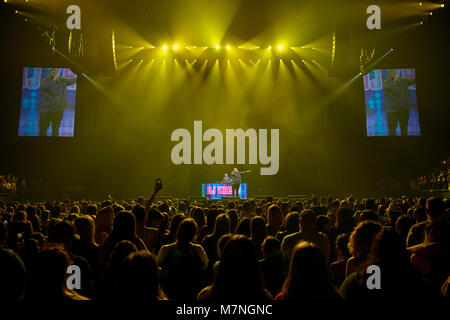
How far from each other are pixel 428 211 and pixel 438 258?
4.53 ft

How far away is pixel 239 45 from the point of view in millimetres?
15859

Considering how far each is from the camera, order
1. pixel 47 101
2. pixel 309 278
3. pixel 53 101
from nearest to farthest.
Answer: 1. pixel 309 278
2. pixel 47 101
3. pixel 53 101

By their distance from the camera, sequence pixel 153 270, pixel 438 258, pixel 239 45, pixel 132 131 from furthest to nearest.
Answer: pixel 132 131 < pixel 239 45 < pixel 438 258 < pixel 153 270

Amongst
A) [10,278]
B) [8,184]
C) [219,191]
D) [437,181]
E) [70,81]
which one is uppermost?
[70,81]

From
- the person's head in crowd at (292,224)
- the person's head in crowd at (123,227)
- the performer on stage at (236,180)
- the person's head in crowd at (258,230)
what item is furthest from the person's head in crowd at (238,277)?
the performer on stage at (236,180)

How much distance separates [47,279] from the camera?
1649 millimetres

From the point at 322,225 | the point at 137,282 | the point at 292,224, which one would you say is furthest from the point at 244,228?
the point at 137,282

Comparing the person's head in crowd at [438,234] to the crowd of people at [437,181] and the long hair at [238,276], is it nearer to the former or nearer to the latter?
the long hair at [238,276]

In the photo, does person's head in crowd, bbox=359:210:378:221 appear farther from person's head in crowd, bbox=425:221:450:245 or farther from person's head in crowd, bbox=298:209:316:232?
person's head in crowd, bbox=425:221:450:245

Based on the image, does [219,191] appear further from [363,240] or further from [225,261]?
[225,261]

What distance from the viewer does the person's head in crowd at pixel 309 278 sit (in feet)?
5.46

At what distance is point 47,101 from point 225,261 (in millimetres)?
18665
